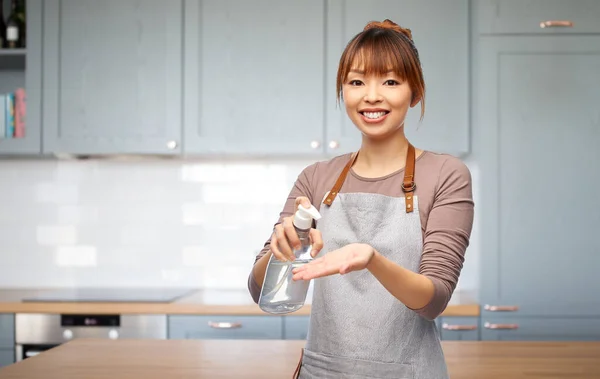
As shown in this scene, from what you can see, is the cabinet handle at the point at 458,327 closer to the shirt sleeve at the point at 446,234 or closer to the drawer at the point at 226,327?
the drawer at the point at 226,327

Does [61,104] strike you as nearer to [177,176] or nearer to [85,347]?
[177,176]

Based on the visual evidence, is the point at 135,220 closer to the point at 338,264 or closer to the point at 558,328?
the point at 558,328

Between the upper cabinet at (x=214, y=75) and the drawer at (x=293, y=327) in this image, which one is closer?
the drawer at (x=293, y=327)

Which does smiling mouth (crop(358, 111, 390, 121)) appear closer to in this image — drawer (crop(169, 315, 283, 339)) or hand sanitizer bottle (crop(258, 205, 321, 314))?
hand sanitizer bottle (crop(258, 205, 321, 314))

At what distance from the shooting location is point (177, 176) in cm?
350

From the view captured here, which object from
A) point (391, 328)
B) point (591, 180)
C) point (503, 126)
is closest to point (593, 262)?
point (591, 180)

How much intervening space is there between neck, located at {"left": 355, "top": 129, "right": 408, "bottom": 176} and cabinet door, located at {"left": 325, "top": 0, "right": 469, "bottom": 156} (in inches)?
67.7

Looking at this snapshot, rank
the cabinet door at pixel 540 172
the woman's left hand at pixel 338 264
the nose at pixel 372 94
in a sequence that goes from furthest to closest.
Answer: the cabinet door at pixel 540 172 < the nose at pixel 372 94 < the woman's left hand at pixel 338 264

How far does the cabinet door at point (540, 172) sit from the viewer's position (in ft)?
9.57

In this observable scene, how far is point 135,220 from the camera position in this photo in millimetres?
3504

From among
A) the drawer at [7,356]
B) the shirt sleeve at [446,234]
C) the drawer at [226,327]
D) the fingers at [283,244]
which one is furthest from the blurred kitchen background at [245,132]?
the fingers at [283,244]

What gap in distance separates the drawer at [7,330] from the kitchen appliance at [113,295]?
10 cm

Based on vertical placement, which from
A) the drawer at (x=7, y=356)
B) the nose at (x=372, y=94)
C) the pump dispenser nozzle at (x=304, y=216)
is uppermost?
the nose at (x=372, y=94)

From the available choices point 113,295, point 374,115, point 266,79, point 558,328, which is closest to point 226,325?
point 113,295
